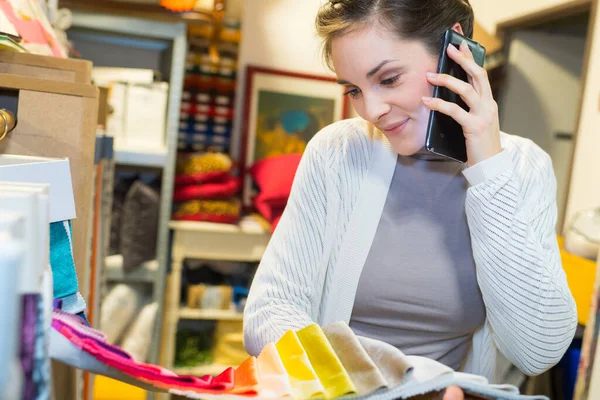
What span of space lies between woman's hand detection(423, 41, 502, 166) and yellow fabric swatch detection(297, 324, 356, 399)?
47 centimetres

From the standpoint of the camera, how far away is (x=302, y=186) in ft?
3.39

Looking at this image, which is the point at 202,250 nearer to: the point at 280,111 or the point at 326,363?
the point at 280,111

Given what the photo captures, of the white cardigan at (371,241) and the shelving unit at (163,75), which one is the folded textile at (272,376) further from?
the shelving unit at (163,75)

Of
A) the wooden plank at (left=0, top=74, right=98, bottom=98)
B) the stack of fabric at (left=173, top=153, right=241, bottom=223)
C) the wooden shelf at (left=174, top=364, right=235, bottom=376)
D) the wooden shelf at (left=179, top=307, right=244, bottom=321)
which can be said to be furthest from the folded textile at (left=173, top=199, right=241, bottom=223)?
the wooden plank at (left=0, top=74, right=98, bottom=98)

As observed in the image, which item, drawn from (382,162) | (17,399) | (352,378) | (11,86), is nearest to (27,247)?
(17,399)

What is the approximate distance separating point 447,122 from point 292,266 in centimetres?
33

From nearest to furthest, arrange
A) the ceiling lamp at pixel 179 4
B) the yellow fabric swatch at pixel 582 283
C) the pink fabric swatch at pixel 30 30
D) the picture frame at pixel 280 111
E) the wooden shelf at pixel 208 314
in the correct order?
the pink fabric swatch at pixel 30 30 < the yellow fabric swatch at pixel 582 283 < the ceiling lamp at pixel 179 4 < the wooden shelf at pixel 208 314 < the picture frame at pixel 280 111

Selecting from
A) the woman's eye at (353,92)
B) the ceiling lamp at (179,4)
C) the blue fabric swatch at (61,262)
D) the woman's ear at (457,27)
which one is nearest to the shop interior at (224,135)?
the ceiling lamp at (179,4)

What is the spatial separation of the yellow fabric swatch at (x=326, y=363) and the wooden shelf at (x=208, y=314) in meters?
1.97

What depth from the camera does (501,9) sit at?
2906mm

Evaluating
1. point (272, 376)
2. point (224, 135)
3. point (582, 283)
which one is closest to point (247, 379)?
point (272, 376)

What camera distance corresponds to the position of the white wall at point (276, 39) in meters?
2.82

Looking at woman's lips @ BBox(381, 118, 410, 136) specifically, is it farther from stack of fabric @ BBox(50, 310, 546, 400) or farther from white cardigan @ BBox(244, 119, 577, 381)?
stack of fabric @ BBox(50, 310, 546, 400)

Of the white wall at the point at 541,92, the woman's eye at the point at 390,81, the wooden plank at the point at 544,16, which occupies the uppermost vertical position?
the wooden plank at the point at 544,16
